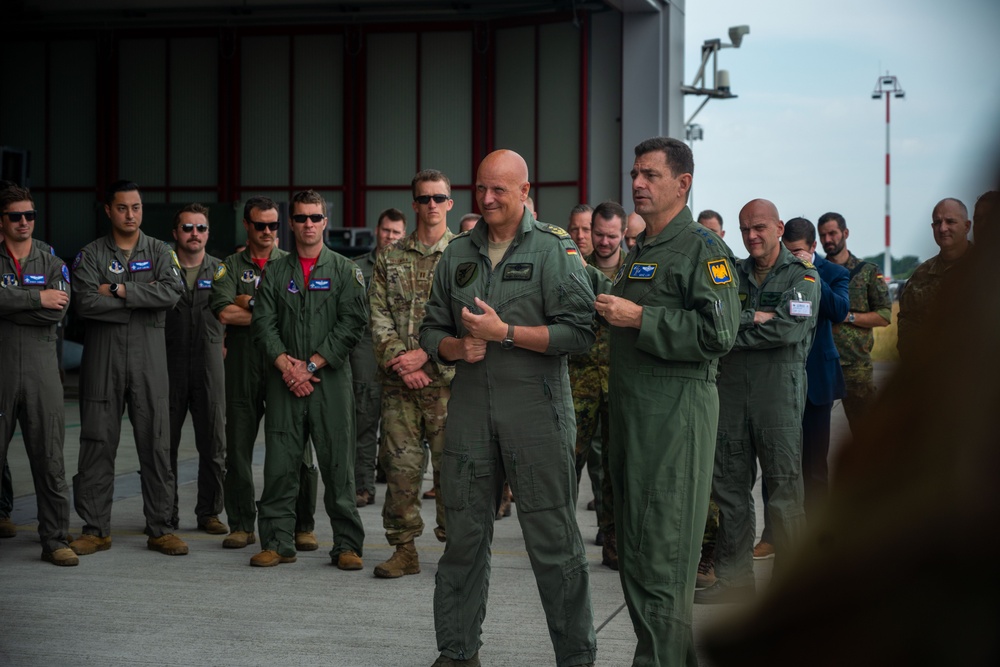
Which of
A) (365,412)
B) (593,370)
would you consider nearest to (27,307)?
(365,412)

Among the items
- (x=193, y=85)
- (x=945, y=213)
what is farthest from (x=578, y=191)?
(x=945, y=213)

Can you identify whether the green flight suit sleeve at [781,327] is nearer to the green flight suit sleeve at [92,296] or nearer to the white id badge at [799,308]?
the white id badge at [799,308]

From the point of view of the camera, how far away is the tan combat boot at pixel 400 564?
556 cm

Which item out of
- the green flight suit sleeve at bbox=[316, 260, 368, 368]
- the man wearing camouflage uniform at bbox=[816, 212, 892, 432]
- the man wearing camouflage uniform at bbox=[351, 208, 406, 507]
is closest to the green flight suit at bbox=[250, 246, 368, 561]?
the green flight suit sleeve at bbox=[316, 260, 368, 368]

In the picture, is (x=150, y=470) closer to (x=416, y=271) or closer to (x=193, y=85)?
(x=416, y=271)

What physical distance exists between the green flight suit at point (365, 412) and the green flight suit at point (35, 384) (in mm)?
2254

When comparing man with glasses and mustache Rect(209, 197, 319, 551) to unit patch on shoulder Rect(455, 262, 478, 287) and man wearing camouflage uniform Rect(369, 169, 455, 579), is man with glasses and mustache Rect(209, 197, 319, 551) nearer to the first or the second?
man wearing camouflage uniform Rect(369, 169, 455, 579)

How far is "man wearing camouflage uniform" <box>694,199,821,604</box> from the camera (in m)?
5.10

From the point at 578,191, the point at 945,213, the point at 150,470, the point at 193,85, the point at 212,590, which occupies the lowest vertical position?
the point at 212,590

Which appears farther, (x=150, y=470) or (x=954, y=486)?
(x=150, y=470)

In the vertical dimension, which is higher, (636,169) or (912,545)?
(636,169)

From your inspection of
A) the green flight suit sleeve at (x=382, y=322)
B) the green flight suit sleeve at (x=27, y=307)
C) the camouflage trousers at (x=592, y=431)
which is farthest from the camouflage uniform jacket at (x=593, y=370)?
the green flight suit sleeve at (x=27, y=307)

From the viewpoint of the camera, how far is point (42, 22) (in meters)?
22.3

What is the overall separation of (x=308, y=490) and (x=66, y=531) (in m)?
1.35
